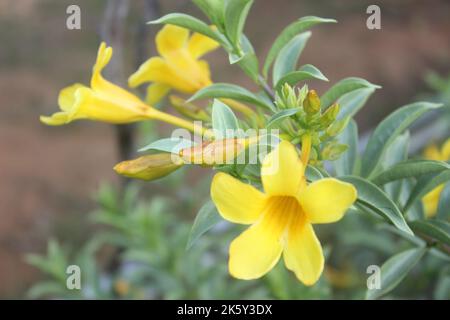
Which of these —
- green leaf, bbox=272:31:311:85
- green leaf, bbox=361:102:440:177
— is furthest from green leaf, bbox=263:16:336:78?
green leaf, bbox=361:102:440:177

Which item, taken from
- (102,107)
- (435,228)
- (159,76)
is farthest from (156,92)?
(435,228)

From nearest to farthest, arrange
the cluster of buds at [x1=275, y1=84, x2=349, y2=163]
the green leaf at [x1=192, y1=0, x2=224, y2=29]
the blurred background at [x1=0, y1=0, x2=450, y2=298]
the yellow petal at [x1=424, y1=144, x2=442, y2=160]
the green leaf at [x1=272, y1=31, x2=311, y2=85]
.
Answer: the cluster of buds at [x1=275, y1=84, x2=349, y2=163] → the green leaf at [x1=192, y1=0, x2=224, y2=29] → the green leaf at [x1=272, y1=31, x2=311, y2=85] → the yellow petal at [x1=424, y1=144, x2=442, y2=160] → the blurred background at [x1=0, y1=0, x2=450, y2=298]

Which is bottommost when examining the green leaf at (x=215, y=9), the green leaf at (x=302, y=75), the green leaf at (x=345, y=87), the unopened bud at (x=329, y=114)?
the unopened bud at (x=329, y=114)

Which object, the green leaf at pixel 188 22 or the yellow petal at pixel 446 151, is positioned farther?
the yellow petal at pixel 446 151

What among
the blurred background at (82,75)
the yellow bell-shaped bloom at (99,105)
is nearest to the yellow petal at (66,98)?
the yellow bell-shaped bloom at (99,105)

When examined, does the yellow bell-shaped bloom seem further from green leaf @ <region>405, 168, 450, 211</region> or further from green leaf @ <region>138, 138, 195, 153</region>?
green leaf @ <region>405, 168, 450, 211</region>

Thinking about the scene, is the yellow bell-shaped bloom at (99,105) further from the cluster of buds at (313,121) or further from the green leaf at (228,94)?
the cluster of buds at (313,121)
